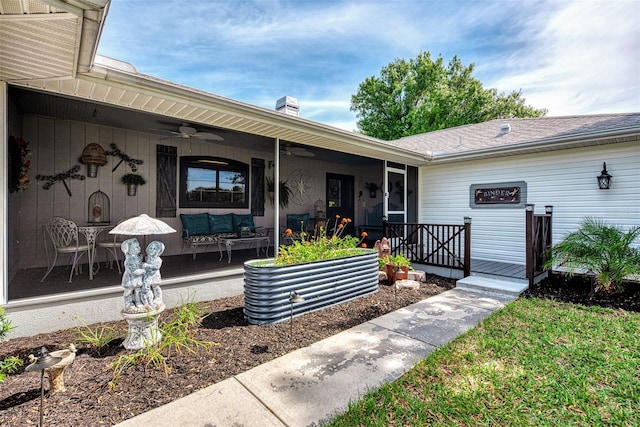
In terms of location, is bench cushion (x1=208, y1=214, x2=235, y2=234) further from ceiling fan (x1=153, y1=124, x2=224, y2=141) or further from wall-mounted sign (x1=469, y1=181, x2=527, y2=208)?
wall-mounted sign (x1=469, y1=181, x2=527, y2=208)

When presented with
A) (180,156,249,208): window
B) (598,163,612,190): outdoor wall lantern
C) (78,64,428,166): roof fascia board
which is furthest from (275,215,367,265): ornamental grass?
(598,163,612,190): outdoor wall lantern

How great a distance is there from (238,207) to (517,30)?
31.4 ft

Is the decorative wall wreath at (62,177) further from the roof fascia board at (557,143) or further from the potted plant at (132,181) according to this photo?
the roof fascia board at (557,143)

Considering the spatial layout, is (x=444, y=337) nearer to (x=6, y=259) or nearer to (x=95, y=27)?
(x=95, y=27)

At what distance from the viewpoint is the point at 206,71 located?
741 cm

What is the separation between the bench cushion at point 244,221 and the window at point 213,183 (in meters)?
0.31

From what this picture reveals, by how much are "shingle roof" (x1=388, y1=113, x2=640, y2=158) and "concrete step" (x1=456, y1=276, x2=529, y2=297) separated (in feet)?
9.05

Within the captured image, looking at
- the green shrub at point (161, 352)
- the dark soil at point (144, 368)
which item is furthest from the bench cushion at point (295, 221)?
the green shrub at point (161, 352)

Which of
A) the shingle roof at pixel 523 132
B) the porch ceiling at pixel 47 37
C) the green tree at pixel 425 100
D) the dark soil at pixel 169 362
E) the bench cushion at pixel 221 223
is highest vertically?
the green tree at pixel 425 100

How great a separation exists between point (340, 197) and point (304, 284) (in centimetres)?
638

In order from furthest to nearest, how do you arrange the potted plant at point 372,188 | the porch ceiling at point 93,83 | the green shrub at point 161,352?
the potted plant at point 372,188
the green shrub at point 161,352
the porch ceiling at point 93,83

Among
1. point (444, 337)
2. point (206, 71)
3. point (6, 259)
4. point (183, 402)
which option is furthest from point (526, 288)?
point (206, 71)

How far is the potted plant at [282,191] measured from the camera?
25.7 ft

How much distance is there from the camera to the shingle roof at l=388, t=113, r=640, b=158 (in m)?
5.20
